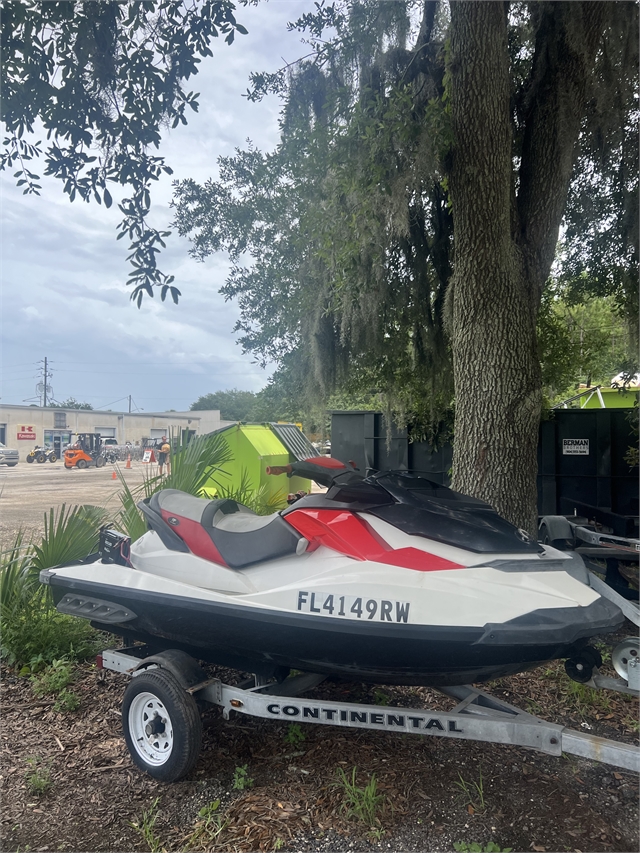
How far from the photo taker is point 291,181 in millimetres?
5332

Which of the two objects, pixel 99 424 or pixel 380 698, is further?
pixel 99 424

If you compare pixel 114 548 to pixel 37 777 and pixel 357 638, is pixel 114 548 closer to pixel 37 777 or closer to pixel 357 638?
pixel 37 777

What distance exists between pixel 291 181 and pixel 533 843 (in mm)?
5151

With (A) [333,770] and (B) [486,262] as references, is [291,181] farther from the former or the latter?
(A) [333,770]

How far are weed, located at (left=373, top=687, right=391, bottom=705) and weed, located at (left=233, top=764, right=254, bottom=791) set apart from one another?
812mm

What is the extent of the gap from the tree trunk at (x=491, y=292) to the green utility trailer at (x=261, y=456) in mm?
2371

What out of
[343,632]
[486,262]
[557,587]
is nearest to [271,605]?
[343,632]

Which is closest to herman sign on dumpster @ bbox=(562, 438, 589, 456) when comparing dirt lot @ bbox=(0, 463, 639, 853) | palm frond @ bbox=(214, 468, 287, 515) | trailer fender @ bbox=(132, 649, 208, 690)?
palm frond @ bbox=(214, 468, 287, 515)

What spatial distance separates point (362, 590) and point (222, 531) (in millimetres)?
712

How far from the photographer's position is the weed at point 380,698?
9.36ft

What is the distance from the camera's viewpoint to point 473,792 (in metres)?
2.16

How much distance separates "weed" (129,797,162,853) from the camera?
1.98m

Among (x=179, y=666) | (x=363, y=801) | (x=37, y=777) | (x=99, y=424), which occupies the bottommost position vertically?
(x=37, y=777)

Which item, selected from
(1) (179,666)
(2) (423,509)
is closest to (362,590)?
(2) (423,509)
